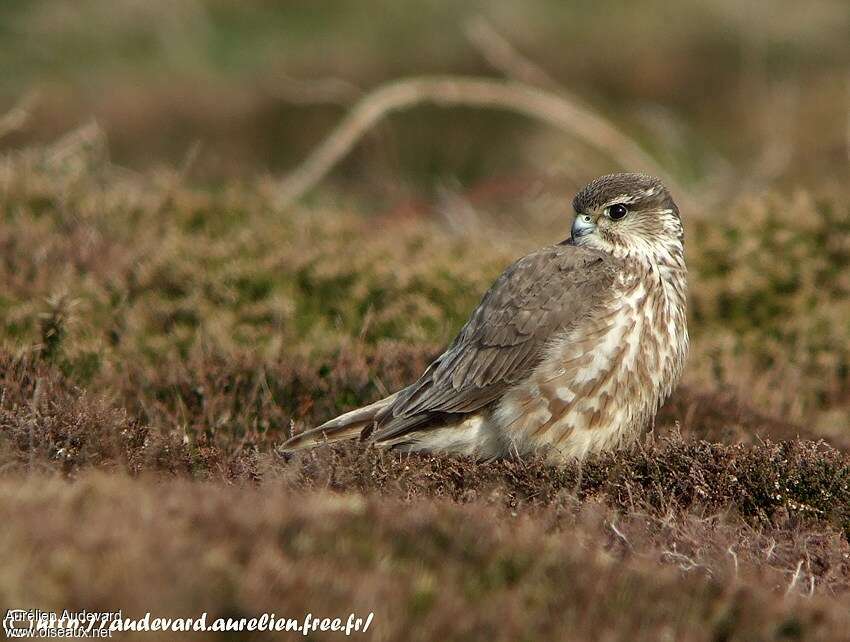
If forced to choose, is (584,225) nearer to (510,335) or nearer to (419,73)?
(510,335)

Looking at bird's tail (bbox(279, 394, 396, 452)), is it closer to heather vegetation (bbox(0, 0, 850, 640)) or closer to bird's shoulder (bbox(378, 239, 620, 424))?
bird's shoulder (bbox(378, 239, 620, 424))

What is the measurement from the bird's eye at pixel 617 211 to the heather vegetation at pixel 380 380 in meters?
1.08

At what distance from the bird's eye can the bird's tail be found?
54.0 inches

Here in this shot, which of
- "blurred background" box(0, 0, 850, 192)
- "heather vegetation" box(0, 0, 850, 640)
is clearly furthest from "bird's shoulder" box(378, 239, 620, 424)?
"blurred background" box(0, 0, 850, 192)

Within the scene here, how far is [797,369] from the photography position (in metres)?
8.52

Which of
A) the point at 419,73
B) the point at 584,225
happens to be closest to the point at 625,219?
the point at 584,225

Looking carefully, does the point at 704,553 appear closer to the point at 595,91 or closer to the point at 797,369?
the point at 797,369

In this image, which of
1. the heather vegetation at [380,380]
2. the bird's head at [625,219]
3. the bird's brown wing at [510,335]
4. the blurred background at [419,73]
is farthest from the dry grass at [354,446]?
the blurred background at [419,73]

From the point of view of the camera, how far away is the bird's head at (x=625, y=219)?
634cm

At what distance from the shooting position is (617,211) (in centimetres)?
637

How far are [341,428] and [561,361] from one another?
1.05 metres

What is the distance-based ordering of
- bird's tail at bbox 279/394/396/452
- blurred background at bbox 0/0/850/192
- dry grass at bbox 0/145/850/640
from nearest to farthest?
dry grass at bbox 0/145/850/640
bird's tail at bbox 279/394/396/452
blurred background at bbox 0/0/850/192

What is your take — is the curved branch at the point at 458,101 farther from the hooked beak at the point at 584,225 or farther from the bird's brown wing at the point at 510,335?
the bird's brown wing at the point at 510,335

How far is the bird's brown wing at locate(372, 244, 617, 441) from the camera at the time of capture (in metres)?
5.99
